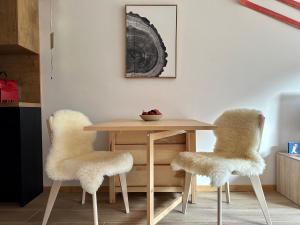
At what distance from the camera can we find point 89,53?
7.88 feet

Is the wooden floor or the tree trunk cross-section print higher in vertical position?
the tree trunk cross-section print

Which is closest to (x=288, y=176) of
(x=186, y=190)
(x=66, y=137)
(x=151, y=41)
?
(x=186, y=190)

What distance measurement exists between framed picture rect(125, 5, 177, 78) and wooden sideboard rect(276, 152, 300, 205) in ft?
4.39

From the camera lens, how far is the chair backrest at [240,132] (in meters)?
1.69

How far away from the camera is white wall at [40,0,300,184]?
2369mm

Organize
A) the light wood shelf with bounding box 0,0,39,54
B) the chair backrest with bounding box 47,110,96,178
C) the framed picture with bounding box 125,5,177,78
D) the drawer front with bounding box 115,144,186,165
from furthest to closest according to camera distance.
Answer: the framed picture with bounding box 125,5,177,78
the drawer front with bounding box 115,144,186,165
the light wood shelf with bounding box 0,0,39,54
the chair backrest with bounding box 47,110,96,178

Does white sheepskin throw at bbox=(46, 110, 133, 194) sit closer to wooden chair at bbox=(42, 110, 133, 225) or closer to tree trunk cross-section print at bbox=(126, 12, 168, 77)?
wooden chair at bbox=(42, 110, 133, 225)

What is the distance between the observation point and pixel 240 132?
1810 millimetres

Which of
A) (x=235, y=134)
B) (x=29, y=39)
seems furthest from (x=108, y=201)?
(x=29, y=39)

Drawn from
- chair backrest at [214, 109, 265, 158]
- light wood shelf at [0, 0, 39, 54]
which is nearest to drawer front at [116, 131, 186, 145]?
chair backrest at [214, 109, 265, 158]

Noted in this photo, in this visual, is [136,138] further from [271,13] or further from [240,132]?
[271,13]

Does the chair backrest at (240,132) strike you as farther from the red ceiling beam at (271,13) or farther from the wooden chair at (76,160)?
the red ceiling beam at (271,13)

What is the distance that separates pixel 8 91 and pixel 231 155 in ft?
6.72

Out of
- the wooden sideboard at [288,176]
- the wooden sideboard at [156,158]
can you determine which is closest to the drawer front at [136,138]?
the wooden sideboard at [156,158]
